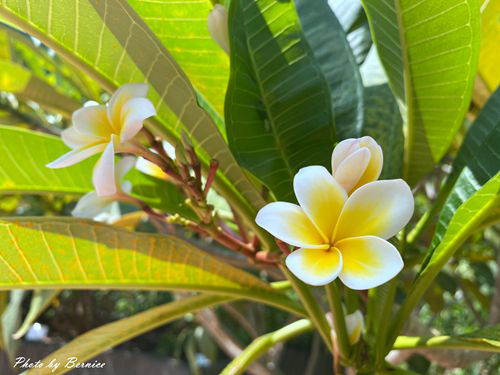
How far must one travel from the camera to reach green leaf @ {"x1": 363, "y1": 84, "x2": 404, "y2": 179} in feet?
2.37

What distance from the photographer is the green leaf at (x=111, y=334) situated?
0.72 m

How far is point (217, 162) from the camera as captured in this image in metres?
0.59

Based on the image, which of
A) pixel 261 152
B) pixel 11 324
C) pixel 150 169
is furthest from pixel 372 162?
pixel 11 324

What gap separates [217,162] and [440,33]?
274 mm

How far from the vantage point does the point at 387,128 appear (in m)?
0.75

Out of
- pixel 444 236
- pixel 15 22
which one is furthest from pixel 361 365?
pixel 15 22

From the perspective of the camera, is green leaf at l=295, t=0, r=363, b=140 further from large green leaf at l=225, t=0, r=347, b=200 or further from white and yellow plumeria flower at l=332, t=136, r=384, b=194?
white and yellow plumeria flower at l=332, t=136, r=384, b=194

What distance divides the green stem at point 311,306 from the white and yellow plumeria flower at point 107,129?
0.22 meters

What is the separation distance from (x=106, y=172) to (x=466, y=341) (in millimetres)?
405

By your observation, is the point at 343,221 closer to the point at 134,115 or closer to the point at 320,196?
the point at 320,196

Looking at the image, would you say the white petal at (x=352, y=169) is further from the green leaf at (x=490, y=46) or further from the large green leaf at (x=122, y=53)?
the green leaf at (x=490, y=46)

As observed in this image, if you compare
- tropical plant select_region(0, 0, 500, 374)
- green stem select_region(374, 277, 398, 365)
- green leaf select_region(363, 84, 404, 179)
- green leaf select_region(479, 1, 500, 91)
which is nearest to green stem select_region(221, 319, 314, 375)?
tropical plant select_region(0, 0, 500, 374)

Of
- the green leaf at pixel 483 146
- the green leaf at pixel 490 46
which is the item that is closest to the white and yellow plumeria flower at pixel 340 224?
the green leaf at pixel 483 146

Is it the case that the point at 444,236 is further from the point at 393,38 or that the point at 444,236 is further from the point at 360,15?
the point at 360,15
